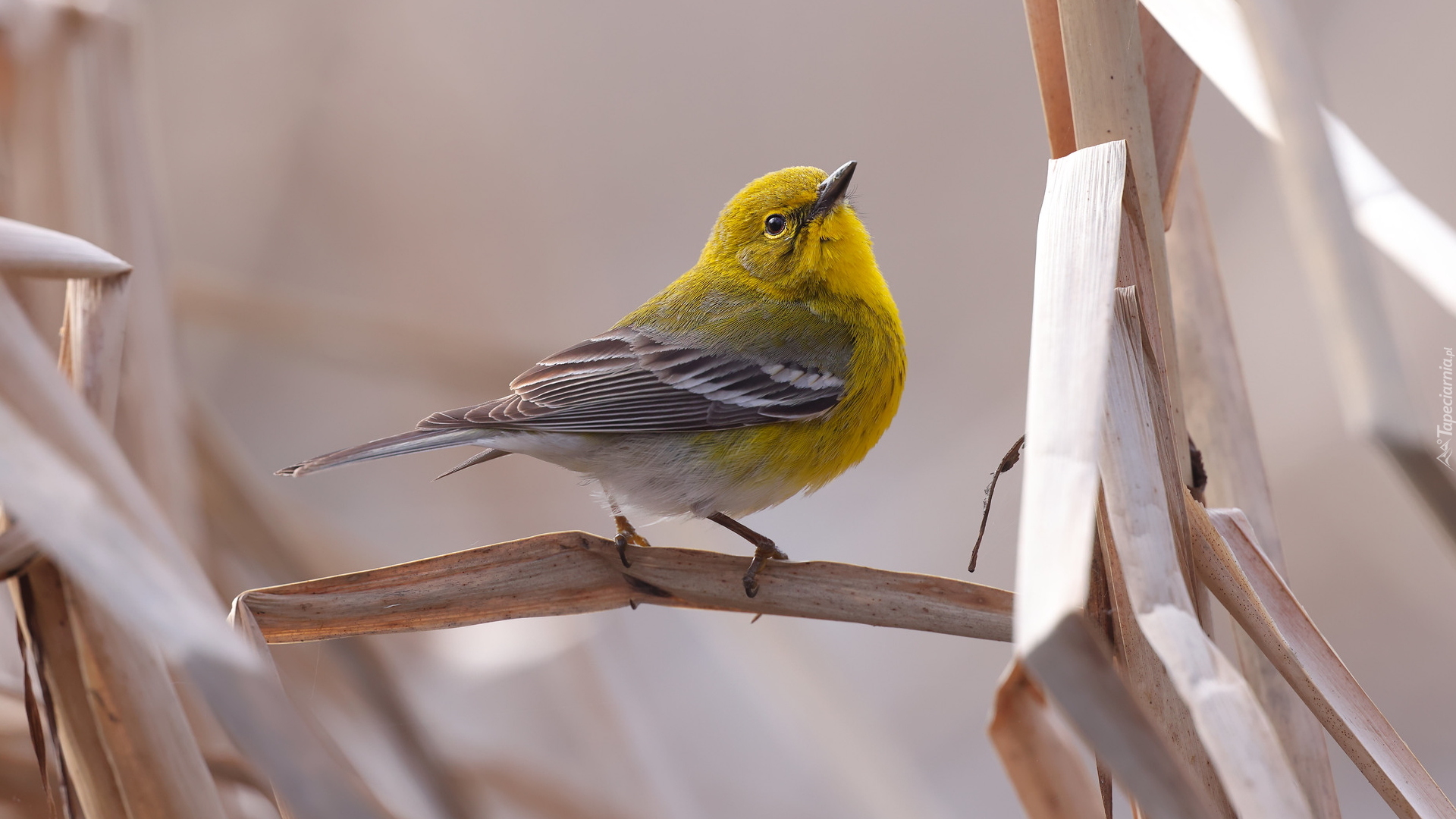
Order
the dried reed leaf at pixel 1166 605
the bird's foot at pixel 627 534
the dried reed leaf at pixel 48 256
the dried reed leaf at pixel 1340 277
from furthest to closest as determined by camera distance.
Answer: the bird's foot at pixel 627 534, the dried reed leaf at pixel 48 256, the dried reed leaf at pixel 1166 605, the dried reed leaf at pixel 1340 277

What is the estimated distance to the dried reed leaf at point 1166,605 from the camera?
3.01 feet

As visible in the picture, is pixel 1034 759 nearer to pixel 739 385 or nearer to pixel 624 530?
pixel 624 530

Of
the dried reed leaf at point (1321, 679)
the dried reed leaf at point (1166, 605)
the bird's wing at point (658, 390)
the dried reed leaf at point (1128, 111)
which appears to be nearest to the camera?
the dried reed leaf at point (1166, 605)

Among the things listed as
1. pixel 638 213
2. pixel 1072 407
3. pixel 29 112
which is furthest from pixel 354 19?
pixel 1072 407

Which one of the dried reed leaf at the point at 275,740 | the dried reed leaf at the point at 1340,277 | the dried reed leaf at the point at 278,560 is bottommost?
the dried reed leaf at the point at 278,560

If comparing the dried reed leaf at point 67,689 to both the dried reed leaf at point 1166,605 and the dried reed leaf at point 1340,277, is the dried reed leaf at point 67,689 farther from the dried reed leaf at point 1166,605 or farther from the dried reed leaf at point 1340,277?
the dried reed leaf at point 1340,277

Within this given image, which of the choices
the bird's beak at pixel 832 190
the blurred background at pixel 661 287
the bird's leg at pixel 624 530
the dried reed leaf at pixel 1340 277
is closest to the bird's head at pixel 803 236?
the bird's beak at pixel 832 190

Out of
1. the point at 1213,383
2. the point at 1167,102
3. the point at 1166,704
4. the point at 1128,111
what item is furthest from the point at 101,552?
the point at 1213,383

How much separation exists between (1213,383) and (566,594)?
123cm

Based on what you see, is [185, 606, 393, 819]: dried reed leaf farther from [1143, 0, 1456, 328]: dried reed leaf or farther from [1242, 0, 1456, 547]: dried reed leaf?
[1143, 0, 1456, 328]: dried reed leaf

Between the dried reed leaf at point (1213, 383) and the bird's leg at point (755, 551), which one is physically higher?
the dried reed leaf at point (1213, 383)

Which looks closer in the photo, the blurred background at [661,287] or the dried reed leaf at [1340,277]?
the dried reed leaf at [1340,277]

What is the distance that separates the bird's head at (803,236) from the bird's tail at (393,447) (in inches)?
44.2

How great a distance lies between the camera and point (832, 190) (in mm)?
2736
